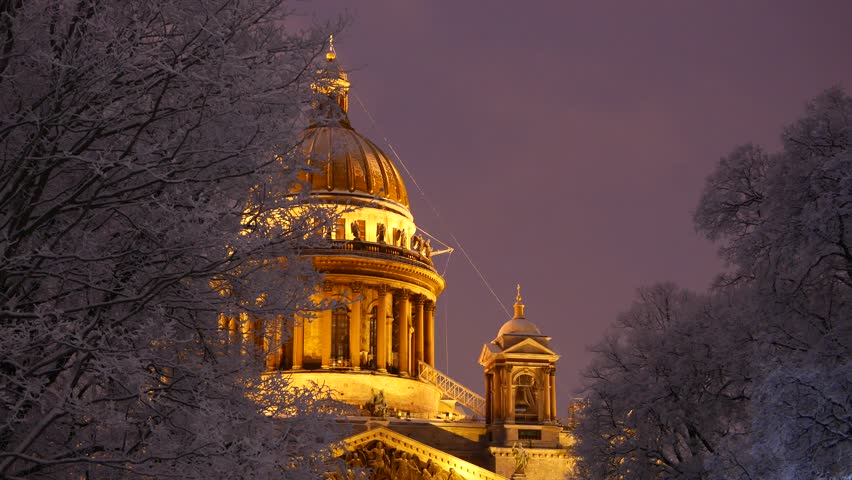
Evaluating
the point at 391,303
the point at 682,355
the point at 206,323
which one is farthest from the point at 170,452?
the point at 391,303

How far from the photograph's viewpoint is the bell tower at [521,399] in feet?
195

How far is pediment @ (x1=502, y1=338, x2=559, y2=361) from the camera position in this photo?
61906 mm

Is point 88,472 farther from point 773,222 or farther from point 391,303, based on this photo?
point 391,303

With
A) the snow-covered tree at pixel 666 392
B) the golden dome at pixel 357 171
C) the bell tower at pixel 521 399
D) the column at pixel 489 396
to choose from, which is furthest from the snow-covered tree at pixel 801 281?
the golden dome at pixel 357 171

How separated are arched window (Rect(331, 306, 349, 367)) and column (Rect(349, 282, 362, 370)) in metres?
0.58

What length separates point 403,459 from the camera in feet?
185

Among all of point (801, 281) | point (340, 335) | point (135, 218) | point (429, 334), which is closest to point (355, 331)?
point (340, 335)

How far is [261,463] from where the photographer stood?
46.6 feet

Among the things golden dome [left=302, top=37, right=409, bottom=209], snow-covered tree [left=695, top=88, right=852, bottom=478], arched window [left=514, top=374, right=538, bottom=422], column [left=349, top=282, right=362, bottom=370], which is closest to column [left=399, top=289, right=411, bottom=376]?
column [left=349, top=282, right=362, bottom=370]

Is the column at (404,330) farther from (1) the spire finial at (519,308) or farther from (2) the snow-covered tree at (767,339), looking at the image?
(2) the snow-covered tree at (767,339)

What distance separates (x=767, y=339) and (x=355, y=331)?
46.2m

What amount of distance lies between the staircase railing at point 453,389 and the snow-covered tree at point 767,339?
3705 cm

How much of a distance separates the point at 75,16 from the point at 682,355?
22016mm

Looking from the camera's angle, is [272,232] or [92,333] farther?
[272,232]
